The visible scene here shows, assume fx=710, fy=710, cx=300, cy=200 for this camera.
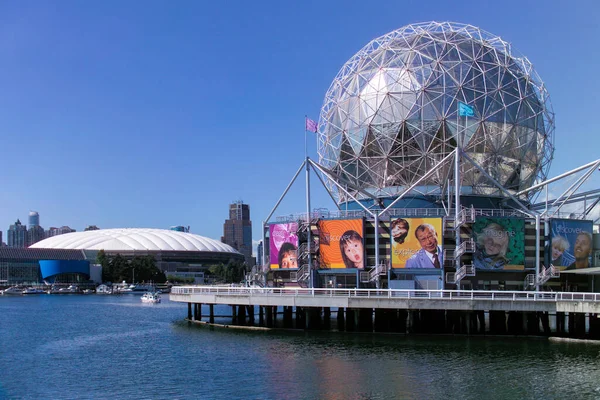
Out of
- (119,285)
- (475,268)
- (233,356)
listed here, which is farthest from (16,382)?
(119,285)

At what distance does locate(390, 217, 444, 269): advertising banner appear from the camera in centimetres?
6531

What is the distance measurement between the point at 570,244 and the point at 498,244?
7.64 m

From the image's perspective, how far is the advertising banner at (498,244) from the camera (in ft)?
216

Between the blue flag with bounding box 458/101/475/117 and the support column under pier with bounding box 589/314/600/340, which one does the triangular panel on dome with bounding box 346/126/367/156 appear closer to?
the blue flag with bounding box 458/101/475/117

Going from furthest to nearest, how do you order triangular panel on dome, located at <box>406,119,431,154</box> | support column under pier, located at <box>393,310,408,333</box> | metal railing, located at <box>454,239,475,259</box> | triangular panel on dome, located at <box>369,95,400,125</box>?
triangular panel on dome, located at <box>369,95,400,125</box>
triangular panel on dome, located at <box>406,119,431,154</box>
metal railing, located at <box>454,239,475,259</box>
support column under pier, located at <box>393,310,408,333</box>

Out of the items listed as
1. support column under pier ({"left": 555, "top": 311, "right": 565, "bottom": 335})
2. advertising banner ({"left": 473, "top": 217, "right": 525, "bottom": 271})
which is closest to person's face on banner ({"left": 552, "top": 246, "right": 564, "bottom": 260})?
advertising banner ({"left": 473, "top": 217, "right": 525, "bottom": 271})

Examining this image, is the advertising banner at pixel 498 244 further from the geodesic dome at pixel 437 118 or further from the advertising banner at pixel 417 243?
the geodesic dome at pixel 437 118

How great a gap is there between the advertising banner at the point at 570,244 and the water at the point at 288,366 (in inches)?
572

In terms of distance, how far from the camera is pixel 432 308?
55.5m

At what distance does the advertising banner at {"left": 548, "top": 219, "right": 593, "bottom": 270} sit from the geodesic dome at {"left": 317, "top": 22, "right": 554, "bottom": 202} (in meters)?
11.4

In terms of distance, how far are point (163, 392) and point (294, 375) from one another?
7808mm

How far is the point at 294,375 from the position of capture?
40.7 m

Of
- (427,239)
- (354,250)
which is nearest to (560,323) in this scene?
(427,239)

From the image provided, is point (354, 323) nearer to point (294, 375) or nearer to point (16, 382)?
point (294, 375)
